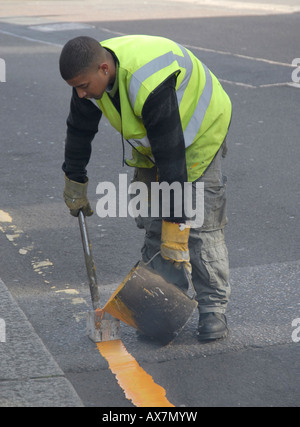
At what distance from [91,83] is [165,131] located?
1.25ft

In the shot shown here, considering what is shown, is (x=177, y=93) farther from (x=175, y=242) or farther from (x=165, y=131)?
(x=175, y=242)

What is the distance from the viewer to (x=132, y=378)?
11.5 feet

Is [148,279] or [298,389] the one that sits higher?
[148,279]

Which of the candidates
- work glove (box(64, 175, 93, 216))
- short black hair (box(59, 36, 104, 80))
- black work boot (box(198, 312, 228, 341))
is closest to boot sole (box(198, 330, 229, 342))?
black work boot (box(198, 312, 228, 341))

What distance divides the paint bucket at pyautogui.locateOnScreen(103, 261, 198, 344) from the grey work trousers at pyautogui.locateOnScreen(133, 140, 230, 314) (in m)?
0.13

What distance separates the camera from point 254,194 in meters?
6.16

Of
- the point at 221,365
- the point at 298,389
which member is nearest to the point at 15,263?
the point at 221,365

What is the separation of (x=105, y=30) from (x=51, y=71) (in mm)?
4902

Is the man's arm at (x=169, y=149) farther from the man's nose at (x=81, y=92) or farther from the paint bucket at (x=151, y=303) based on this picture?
the man's nose at (x=81, y=92)

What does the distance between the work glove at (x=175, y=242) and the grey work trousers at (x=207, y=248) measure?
0.14 metres

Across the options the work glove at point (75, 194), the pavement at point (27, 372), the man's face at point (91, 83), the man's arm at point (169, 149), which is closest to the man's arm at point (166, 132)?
the man's arm at point (169, 149)

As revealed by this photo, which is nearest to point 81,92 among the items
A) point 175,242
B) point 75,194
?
point 75,194

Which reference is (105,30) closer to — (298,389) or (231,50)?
(231,50)
